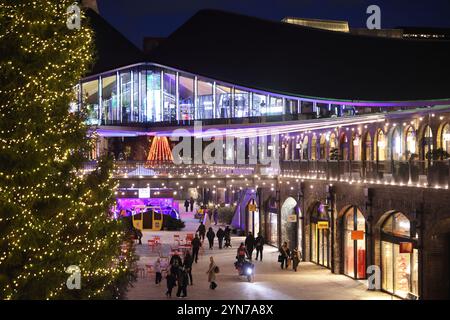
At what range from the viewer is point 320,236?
31781mm

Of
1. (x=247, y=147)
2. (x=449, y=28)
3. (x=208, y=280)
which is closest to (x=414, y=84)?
(x=247, y=147)

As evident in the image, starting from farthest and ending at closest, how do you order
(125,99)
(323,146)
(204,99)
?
1. (125,99)
2. (204,99)
3. (323,146)

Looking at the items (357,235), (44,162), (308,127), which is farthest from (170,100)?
(44,162)

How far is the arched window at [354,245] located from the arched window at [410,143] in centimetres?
346

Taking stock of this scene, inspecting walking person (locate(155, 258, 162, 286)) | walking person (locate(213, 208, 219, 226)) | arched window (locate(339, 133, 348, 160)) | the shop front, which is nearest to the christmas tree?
walking person (locate(155, 258, 162, 286))

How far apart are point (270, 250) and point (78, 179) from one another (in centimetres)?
2481

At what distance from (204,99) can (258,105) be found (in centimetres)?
509

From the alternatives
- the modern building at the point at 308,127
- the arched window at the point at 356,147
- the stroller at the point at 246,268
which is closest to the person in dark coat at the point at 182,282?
the stroller at the point at 246,268

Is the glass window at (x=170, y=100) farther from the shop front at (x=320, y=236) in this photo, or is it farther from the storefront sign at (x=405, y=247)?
the storefront sign at (x=405, y=247)

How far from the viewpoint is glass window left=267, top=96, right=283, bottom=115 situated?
56156mm

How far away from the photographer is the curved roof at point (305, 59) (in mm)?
48703

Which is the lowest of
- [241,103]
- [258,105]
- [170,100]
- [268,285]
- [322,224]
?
[268,285]

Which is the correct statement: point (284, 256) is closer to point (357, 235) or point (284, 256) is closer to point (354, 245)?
point (354, 245)

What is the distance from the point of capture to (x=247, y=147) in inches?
2185
